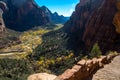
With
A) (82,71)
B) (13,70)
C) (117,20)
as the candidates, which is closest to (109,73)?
(82,71)

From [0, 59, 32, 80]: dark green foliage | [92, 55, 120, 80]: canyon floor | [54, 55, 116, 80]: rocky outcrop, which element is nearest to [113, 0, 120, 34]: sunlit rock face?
[0, 59, 32, 80]: dark green foliage

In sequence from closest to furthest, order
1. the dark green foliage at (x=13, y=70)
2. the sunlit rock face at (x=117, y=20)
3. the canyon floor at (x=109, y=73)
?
the canyon floor at (x=109, y=73)
the dark green foliage at (x=13, y=70)
the sunlit rock face at (x=117, y=20)

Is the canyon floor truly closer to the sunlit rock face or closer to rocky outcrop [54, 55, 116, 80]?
rocky outcrop [54, 55, 116, 80]

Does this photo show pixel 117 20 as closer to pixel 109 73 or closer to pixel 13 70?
pixel 13 70

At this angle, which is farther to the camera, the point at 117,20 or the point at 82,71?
the point at 117,20

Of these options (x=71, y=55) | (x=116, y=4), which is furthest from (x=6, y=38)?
(x=116, y=4)

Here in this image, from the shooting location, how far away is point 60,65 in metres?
103

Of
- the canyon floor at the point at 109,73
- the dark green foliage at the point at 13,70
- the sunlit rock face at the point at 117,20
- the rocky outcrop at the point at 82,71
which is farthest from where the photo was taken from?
the sunlit rock face at the point at 117,20

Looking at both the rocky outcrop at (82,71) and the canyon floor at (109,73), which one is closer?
the rocky outcrop at (82,71)

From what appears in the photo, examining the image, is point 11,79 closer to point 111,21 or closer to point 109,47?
point 109,47

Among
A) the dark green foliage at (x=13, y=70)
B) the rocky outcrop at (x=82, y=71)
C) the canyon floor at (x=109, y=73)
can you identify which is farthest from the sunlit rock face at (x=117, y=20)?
the rocky outcrop at (x=82, y=71)

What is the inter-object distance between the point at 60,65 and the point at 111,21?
2768 centimetres

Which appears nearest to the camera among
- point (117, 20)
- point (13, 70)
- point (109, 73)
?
point (109, 73)

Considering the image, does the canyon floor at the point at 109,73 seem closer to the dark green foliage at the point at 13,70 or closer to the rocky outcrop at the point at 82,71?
the rocky outcrop at the point at 82,71
